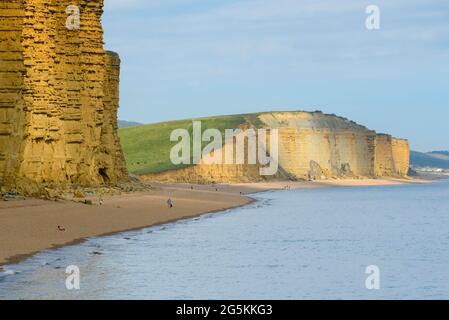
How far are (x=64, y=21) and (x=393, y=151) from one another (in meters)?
140

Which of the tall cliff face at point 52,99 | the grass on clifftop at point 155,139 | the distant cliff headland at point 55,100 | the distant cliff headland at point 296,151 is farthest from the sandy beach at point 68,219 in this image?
the grass on clifftop at point 155,139

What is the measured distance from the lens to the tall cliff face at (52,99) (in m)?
38.7

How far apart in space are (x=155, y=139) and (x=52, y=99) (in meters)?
125

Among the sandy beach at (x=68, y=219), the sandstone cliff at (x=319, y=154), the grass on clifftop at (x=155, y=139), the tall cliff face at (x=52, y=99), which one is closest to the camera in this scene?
the sandy beach at (x=68, y=219)

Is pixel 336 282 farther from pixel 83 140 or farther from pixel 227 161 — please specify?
pixel 227 161

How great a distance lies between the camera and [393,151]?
182750mm

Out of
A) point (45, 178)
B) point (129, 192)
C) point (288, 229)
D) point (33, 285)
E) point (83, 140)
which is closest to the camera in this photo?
point (33, 285)

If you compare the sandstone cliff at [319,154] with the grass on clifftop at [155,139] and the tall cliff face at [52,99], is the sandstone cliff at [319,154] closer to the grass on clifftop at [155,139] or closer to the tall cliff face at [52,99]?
the grass on clifftop at [155,139]

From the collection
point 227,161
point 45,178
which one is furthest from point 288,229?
point 227,161

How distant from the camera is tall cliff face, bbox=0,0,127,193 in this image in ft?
127

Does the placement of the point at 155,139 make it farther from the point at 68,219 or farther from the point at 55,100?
the point at 68,219

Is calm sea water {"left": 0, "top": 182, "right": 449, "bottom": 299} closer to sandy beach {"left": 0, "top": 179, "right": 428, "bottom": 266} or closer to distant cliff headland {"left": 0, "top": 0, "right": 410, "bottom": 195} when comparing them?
sandy beach {"left": 0, "top": 179, "right": 428, "bottom": 266}

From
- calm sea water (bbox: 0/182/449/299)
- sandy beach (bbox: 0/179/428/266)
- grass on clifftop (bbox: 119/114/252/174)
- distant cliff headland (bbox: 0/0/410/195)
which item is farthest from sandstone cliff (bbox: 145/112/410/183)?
calm sea water (bbox: 0/182/449/299)

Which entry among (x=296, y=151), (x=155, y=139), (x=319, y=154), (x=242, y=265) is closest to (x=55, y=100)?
(x=242, y=265)
